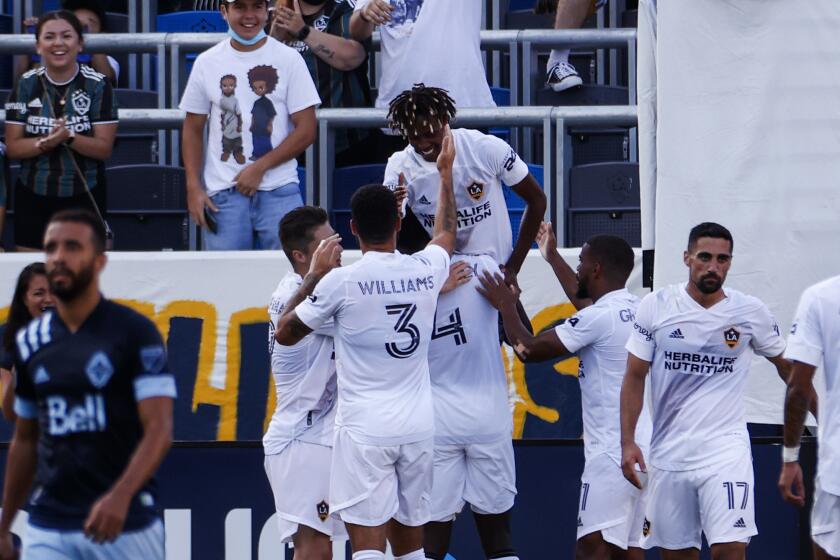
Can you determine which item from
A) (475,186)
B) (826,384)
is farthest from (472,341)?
(826,384)

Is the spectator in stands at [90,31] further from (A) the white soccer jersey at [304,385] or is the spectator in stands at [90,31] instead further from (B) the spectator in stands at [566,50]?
(A) the white soccer jersey at [304,385]

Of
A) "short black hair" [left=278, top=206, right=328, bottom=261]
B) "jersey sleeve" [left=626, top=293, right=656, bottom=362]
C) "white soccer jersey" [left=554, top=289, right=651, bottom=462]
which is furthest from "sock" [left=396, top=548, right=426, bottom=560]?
"short black hair" [left=278, top=206, right=328, bottom=261]

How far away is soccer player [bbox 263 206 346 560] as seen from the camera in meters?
7.16

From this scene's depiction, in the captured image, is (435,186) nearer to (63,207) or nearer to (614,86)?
(63,207)

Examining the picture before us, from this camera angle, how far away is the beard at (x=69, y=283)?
16.4ft

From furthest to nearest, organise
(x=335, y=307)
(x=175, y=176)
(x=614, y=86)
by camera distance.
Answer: (x=614, y=86) < (x=175, y=176) < (x=335, y=307)

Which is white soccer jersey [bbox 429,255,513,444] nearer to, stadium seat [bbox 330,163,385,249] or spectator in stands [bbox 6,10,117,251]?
stadium seat [bbox 330,163,385,249]

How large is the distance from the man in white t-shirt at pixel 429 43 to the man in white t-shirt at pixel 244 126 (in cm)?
79

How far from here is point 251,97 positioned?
8.71 meters

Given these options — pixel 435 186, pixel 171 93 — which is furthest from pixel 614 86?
pixel 435 186

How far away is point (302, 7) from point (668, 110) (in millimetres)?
3000

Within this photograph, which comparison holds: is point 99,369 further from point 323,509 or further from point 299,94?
point 299,94

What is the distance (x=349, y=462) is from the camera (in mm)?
6617

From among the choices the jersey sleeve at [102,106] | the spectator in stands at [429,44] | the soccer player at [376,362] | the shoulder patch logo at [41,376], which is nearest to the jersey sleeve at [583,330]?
the soccer player at [376,362]
